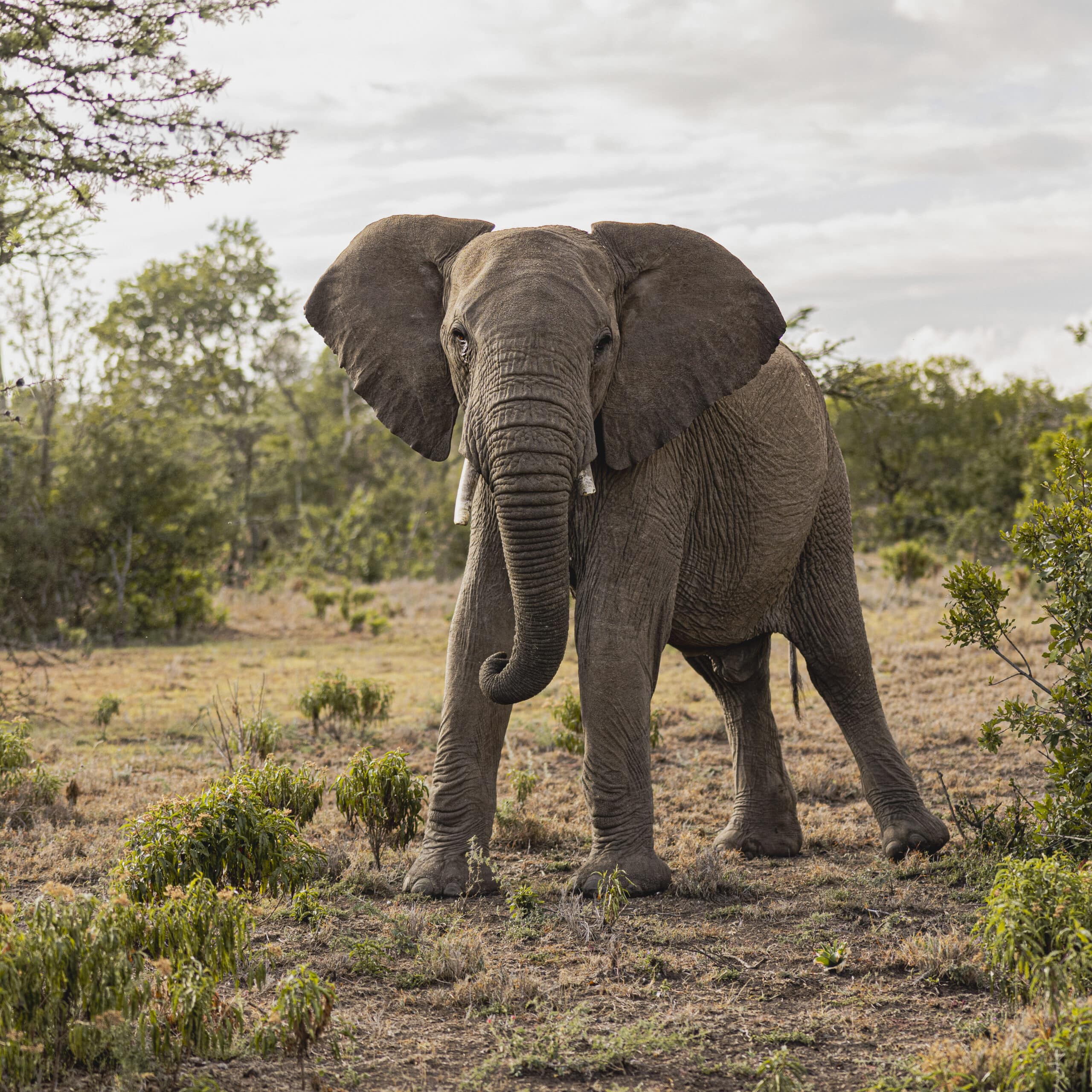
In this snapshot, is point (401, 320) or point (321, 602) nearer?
point (401, 320)

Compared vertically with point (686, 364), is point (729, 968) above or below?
below

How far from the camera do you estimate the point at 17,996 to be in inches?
133

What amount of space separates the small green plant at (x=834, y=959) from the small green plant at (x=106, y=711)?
279 inches

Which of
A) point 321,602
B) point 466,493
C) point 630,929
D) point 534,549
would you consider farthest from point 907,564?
point 534,549

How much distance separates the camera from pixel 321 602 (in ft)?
59.4

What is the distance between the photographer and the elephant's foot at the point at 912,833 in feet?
21.0

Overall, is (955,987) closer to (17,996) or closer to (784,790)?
(784,790)

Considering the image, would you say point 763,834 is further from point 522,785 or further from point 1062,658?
point 1062,658

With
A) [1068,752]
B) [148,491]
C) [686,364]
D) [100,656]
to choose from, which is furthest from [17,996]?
[148,491]

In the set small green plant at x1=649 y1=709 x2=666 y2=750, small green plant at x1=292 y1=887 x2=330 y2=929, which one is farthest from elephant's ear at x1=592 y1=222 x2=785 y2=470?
small green plant at x1=649 y1=709 x2=666 y2=750

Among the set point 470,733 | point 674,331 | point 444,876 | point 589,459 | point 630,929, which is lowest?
point 630,929

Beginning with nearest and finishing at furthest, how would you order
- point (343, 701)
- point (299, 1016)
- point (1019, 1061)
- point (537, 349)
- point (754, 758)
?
point (1019, 1061) < point (299, 1016) < point (537, 349) < point (754, 758) < point (343, 701)

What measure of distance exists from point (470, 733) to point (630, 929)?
1.13 metres

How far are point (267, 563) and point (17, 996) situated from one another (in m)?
20.7
